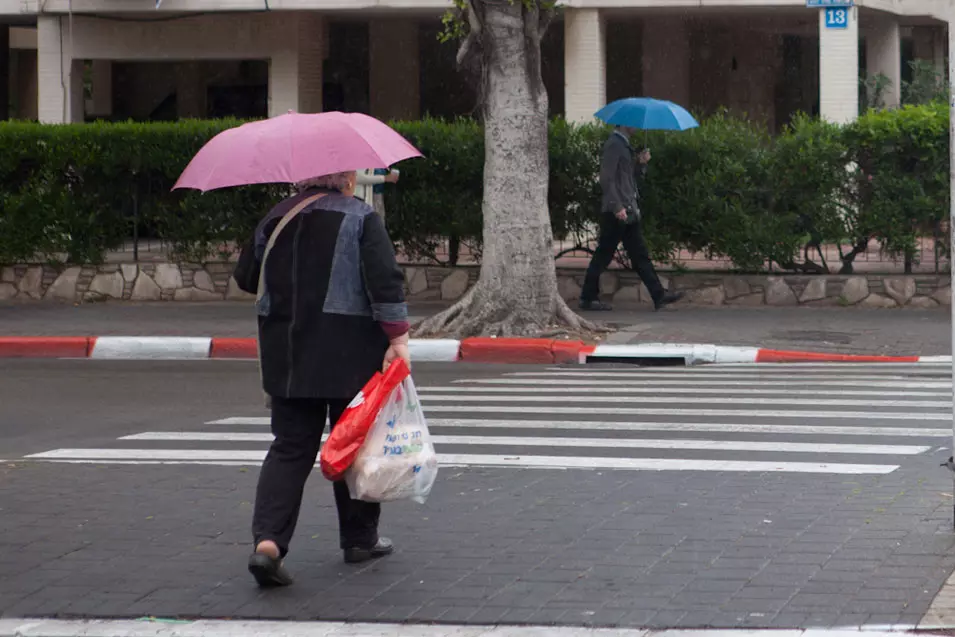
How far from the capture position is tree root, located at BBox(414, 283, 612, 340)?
49.4ft

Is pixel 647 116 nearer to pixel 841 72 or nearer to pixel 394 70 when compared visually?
pixel 841 72

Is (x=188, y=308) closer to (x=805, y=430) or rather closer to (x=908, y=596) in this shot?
(x=805, y=430)

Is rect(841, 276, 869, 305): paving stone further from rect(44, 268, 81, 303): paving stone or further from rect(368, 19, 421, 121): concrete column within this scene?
rect(368, 19, 421, 121): concrete column

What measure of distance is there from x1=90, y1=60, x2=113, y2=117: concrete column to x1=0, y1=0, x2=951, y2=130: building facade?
0.03 m

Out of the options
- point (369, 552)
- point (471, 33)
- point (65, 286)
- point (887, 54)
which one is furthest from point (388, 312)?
point (887, 54)

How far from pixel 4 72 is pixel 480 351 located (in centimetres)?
1801

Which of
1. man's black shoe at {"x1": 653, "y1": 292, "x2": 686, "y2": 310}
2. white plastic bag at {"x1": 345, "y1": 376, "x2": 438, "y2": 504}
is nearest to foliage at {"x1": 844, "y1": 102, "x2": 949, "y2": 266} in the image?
man's black shoe at {"x1": 653, "y1": 292, "x2": 686, "y2": 310}

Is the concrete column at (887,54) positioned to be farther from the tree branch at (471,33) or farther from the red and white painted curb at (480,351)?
the red and white painted curb at (480,351)

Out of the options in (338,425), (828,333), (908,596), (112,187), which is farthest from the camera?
(112,187)

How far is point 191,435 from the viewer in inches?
389

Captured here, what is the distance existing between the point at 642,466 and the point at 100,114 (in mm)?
21522

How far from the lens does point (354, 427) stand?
6020 mm

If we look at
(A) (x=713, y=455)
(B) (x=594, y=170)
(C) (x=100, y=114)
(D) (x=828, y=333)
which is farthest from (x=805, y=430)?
(C) (x=100, y=114)

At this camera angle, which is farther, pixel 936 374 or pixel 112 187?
pixel 112 187
